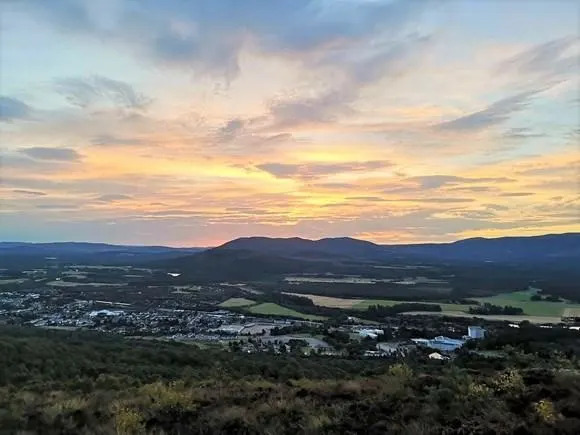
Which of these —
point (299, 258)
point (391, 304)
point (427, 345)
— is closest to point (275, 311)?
point (391, 304)

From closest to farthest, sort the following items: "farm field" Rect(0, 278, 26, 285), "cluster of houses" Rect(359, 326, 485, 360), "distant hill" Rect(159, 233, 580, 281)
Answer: "cluster of houses" Rect(359, 326, 485, 360), "farm field" Rect(0, 278, 26, 285), "distant hill" Rect(159, 233, 580, 281)

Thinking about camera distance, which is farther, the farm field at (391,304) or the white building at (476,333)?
the farm field at (391,304)

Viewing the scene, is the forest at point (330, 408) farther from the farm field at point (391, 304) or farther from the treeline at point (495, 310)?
the farm field at point (391, 304)

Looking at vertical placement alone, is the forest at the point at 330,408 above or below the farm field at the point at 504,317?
above

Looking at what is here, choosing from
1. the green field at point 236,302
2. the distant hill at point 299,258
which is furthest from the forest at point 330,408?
the distant hill at point 299,258

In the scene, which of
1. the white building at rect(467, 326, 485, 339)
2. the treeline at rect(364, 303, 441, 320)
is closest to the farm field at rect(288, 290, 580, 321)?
the treeline at rect(364, 303, 441, 320)

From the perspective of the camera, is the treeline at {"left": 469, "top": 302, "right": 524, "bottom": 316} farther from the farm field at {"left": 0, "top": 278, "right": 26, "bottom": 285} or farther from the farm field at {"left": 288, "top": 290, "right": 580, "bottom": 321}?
the farm field at {"left": 0, "top": 278, "right": 26, "bottom": 285}

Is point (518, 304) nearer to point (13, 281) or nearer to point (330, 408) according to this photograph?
point (330, 408)
